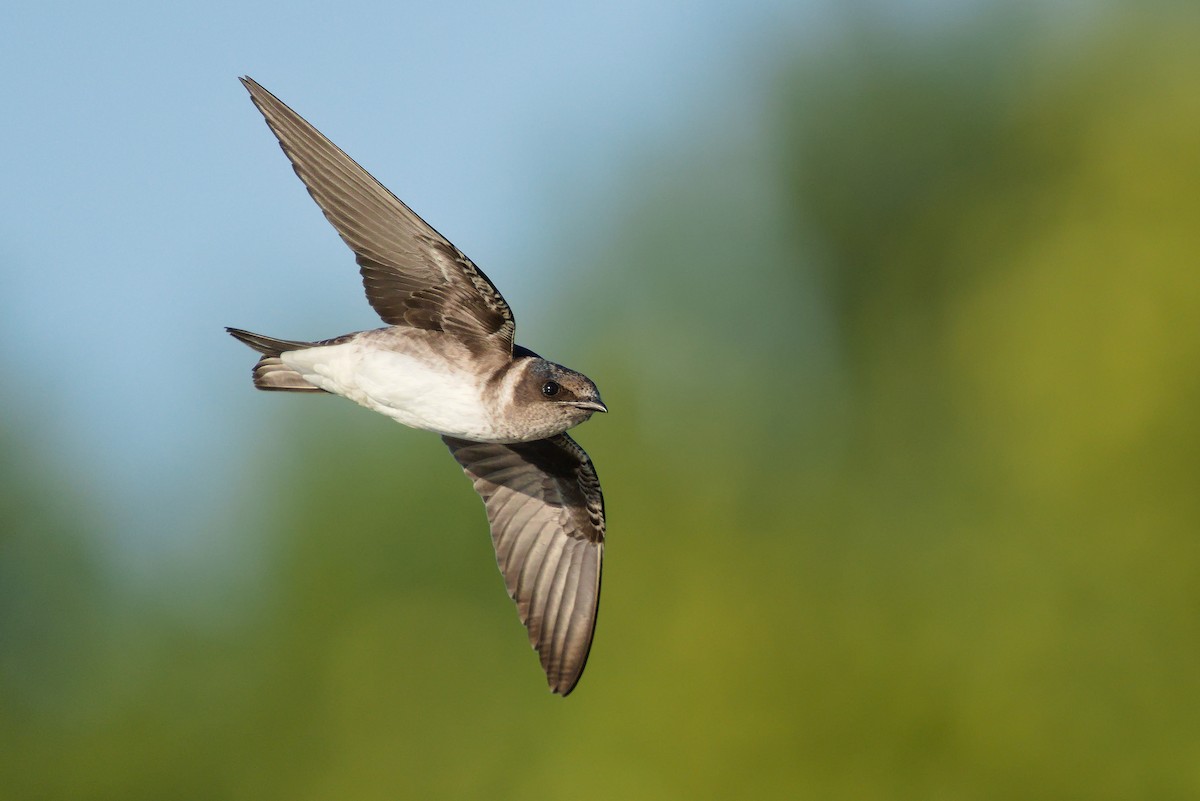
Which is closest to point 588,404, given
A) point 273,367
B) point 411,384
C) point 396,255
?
point 411,384

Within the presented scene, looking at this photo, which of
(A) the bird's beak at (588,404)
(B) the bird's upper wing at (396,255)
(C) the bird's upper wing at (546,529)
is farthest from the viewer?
(C) the bird's upper wing at (546,529)

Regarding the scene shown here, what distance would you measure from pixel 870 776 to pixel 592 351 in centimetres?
730

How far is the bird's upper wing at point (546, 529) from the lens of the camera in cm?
665

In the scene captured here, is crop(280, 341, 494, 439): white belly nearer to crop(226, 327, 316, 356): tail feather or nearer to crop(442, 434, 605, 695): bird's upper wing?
crop(226, 327, 316, 356): tail feather

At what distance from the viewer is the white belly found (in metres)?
5.54

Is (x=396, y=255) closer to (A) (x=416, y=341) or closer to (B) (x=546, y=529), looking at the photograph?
(A) (x=416, y=341)

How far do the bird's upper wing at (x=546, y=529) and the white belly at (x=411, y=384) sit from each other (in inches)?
41.6

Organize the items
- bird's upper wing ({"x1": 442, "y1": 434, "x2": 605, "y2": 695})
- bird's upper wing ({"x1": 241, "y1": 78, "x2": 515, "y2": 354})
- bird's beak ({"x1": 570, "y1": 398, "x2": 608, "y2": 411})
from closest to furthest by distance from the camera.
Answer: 1. bird's upper wing ({"x1": 241, "y1": 78, "x2": 515, "y2": 354})
2. bird's beak ({"x1": 570, "y1": 398, "x2": 608, "y2": 411})
3. bird's upper wing ({"x1": 442, "y1": 434, "x2": 605, "y2": 695})

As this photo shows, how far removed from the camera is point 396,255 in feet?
18.5

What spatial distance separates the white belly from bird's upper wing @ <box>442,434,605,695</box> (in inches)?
41.6

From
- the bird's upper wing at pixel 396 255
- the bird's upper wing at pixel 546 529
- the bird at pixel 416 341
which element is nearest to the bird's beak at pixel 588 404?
the bird at pixel 416 341

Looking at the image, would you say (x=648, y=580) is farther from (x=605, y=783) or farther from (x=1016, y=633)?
(x=1016, y=633)

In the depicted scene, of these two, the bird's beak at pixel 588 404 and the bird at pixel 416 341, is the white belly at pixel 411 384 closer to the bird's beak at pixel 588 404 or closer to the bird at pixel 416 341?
the bird at pixel 416 341

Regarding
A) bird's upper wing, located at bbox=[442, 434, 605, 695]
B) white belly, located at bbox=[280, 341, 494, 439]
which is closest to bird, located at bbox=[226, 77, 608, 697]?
white belly, located at bbox=[280, 341, 494, 439]
